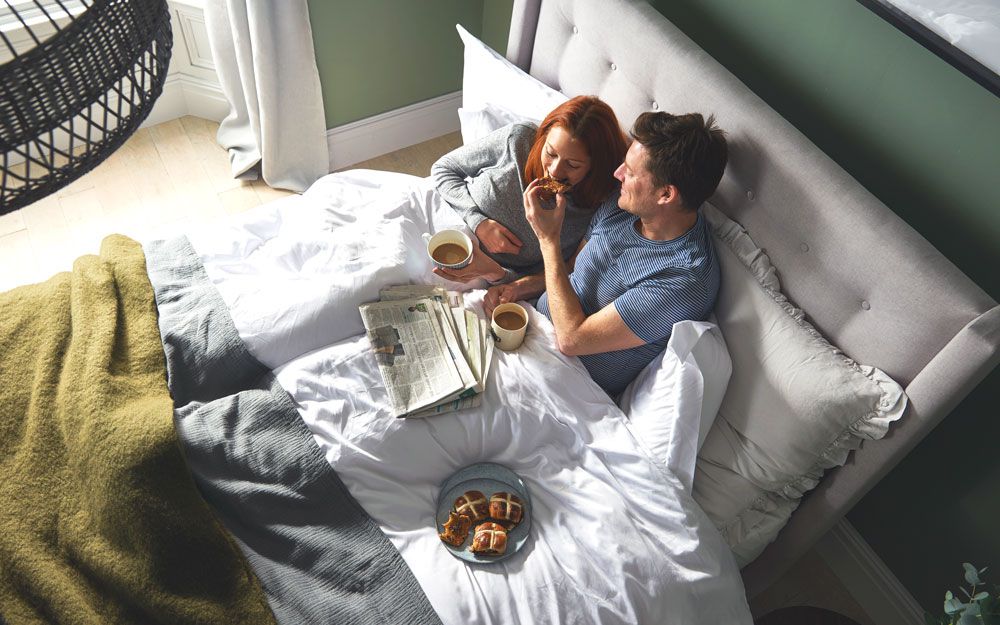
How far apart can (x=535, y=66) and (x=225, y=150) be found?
58.6 inches

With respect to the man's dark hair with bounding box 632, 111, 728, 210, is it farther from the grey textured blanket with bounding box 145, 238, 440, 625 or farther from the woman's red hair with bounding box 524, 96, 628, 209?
the grey textured blanket with bounding box 145, 238, 440, 625

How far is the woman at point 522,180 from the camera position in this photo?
1733mm

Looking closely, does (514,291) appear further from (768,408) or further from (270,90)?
(270,90)

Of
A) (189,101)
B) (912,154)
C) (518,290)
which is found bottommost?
(189,101)

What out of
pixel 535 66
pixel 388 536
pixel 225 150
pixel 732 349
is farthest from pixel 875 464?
pixel 225 150

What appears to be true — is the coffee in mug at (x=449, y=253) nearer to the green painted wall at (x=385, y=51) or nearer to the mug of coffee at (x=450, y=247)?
the mug of coffee at (x=450, y=247)

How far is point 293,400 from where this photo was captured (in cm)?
152

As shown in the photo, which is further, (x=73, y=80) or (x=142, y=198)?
(x=142, y=198)

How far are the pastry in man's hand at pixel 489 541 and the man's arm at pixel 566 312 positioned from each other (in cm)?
48

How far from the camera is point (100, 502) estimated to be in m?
1.28

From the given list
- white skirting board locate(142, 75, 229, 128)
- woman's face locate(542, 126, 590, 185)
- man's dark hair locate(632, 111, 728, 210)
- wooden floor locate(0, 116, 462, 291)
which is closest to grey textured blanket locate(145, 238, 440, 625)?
woman's face locate(542, 126, 590, 185)

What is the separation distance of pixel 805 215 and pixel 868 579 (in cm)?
113

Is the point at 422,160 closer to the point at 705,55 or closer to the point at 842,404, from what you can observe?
the point at 705,55

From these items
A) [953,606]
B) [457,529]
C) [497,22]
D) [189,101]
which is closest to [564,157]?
[457,529]
